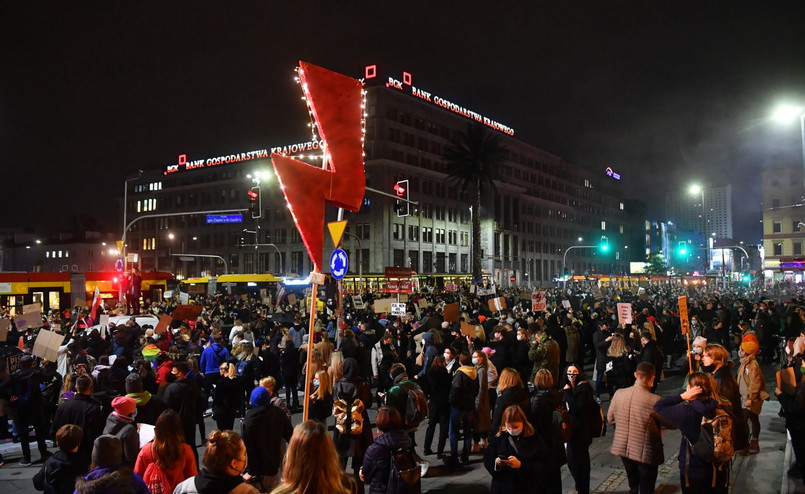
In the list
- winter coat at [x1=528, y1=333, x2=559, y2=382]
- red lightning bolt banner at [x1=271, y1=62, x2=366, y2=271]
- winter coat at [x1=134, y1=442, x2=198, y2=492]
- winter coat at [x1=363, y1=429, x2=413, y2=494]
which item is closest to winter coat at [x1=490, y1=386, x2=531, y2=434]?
winter coat at [x1=363, y1=429, x2=413, y2=494]

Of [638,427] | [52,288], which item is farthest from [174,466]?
[52,288]

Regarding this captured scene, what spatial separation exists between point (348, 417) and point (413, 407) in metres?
0.97

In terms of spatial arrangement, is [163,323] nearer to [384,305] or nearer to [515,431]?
[384,305]

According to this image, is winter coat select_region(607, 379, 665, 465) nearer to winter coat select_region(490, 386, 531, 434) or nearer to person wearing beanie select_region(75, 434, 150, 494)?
winter coat select_region(490, 386, 531, 434)

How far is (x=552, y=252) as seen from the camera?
11144 centimetres

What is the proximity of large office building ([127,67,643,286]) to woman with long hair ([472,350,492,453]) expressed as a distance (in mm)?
56652

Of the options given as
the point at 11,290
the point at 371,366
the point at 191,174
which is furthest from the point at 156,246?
the point at 371,366

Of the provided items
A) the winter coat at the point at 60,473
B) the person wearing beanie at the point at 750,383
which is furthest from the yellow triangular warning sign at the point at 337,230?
the person wearing beanie at the point at 750,383

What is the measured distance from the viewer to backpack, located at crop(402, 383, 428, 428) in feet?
23.0

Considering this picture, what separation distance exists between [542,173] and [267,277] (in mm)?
73665

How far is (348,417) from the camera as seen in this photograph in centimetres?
641

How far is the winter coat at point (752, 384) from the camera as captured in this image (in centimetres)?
820

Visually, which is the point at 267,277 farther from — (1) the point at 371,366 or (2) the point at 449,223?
(2) the point at 449,223

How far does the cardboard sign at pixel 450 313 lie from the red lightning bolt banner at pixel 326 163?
35.1 feet
